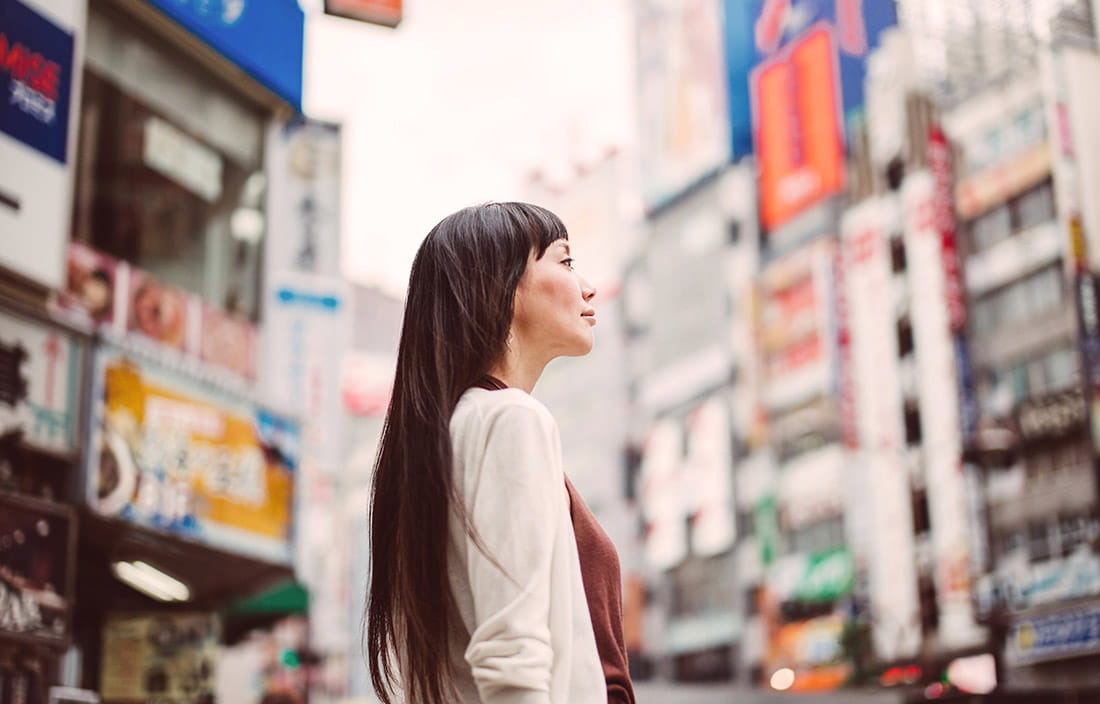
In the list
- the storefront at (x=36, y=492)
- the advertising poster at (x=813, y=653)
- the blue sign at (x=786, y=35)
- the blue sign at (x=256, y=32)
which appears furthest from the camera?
the blue sign at (x=786, y=35)

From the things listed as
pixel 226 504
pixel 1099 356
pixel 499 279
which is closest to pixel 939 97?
pixel 1099 356

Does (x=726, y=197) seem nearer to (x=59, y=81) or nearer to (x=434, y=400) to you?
(x=59, y=81)

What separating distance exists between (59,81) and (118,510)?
270cm

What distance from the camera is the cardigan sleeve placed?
1.85m

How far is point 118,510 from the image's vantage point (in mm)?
9414

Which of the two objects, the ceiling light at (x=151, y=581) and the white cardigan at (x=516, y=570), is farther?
the ceiling light at (x=151, y=581)

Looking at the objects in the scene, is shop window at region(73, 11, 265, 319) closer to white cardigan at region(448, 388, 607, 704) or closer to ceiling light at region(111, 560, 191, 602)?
ceiling light at region(111, 560, 191, 602)

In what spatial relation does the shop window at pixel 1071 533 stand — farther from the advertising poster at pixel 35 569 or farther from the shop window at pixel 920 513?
the advertising poster at pixel 35 569

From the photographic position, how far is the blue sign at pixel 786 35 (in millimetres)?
39625

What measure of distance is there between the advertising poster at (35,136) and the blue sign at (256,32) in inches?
85.1

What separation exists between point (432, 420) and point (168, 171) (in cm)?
1055

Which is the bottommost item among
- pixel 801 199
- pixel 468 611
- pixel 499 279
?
pixel 468 611

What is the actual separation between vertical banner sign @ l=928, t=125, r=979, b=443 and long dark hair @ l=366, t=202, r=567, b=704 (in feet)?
98.7

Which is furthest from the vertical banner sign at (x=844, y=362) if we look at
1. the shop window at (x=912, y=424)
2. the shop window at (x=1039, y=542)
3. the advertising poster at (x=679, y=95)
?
the advertising poster at (x=679, y=95)
